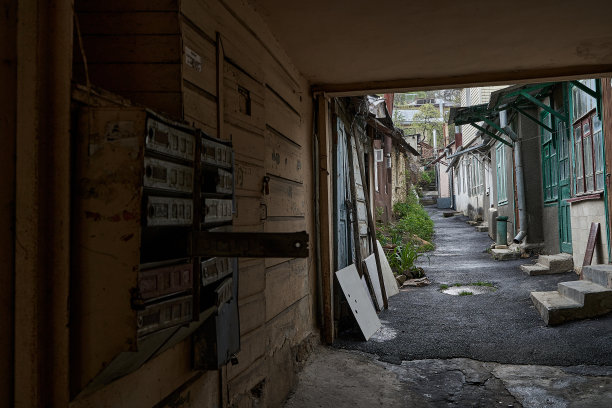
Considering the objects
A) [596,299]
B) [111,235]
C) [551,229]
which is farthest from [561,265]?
[111,235]

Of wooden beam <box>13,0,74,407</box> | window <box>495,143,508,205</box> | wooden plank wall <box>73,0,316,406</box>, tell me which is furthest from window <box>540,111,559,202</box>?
wooden beam <box>13,0,74,407</box>

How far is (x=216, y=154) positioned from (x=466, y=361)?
11.6 ft

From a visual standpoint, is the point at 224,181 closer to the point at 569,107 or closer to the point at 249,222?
the point at 249,222

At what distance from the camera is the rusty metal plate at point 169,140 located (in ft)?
4.42

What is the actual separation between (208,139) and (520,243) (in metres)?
11.5

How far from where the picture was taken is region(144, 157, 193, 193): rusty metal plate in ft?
4.39

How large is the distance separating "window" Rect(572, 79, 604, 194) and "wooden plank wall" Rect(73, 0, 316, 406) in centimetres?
506

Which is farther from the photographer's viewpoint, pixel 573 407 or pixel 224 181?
pixel 573 407

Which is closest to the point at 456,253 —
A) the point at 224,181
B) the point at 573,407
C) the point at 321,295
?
the point at 321,295

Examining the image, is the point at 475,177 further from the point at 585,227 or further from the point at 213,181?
the point at 213,181

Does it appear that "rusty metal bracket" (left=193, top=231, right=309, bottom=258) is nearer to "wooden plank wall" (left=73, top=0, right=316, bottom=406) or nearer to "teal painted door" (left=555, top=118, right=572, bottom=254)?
"wooden plank wall" (left=73, top=0, right=316, bottom=406)

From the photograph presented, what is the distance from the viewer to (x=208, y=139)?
174cm

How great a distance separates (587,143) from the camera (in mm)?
7840

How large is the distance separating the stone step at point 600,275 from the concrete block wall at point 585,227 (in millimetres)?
1024
